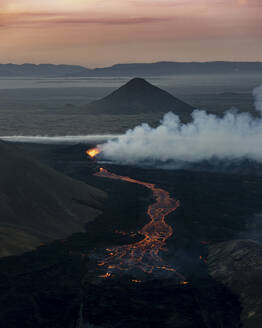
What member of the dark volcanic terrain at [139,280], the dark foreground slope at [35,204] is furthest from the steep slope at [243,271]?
the dark foreground slope at [35,204]

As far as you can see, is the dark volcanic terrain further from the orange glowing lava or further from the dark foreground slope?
the dark foreground slope

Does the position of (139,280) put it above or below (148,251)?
below

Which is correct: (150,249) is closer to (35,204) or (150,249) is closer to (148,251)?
(148,251)

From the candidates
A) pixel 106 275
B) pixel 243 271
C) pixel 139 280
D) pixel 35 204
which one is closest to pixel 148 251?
pixel 106 275

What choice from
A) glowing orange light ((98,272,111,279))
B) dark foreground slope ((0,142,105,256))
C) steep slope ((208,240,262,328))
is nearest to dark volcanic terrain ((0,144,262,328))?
steep slope ((208,240,262,328))

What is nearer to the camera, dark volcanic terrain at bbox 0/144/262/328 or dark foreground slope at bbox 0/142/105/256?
dark volcanic terrain at bbox 0/144/262/328

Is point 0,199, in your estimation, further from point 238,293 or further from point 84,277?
point 238,293

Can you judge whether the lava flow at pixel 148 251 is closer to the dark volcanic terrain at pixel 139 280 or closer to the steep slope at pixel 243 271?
the dark volcanic terrain at pixel 139 280
